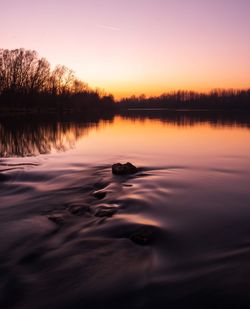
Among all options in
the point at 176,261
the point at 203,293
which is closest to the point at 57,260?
the point at 176,261

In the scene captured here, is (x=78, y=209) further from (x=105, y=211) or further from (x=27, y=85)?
(x=27, y=85)

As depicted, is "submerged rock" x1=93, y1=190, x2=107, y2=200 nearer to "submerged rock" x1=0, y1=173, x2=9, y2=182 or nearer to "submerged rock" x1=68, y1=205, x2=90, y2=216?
"submerged rock" x1=68, y1=205, x2=90, y2=216

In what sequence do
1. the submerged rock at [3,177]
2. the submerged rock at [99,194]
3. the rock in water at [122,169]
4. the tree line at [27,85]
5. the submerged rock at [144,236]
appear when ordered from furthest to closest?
the tree line at [27,85], the rock in water at [122,169], the submerged rock at [3,177], the submerged rock at [99,194], the submerged rock at [144,236]

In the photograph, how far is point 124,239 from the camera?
24.1ft

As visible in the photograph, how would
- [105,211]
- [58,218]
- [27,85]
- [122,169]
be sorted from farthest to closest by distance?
[27,85] → [122,169] → [105,211] → [58,218]

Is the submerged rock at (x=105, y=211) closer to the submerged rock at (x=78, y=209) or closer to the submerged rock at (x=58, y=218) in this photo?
the submerged rock at (x=78, y=209)

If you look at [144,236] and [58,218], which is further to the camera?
[58,218]

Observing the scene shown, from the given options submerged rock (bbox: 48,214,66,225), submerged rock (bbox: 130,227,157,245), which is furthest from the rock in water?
submerged rock (bbox: 130,227,157,245)

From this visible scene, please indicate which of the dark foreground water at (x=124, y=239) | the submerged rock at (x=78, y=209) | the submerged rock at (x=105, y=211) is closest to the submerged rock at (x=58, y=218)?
the dark foreground water at (x=124, y=239)

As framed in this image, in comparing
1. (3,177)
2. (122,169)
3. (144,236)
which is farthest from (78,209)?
(3,177)

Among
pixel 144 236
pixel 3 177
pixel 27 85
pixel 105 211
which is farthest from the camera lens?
pixel 27 85

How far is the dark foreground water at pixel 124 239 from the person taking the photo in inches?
206

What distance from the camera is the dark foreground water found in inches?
206

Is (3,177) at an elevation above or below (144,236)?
above
